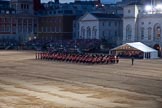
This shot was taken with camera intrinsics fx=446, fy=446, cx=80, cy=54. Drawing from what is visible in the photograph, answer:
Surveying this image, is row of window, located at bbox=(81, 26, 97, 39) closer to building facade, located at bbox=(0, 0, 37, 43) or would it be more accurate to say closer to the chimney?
building facade, located at bbox=(0, 0, 37, 43)

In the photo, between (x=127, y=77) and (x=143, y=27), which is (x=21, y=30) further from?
(x=127, y=77)

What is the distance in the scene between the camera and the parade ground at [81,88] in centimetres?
3466

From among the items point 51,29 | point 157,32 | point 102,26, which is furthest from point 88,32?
point 157,32

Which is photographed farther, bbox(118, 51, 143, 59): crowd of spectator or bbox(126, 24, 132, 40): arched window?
bbox(126, 24, 132, 40): arched window

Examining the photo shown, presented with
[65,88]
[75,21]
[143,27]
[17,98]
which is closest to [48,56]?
[143,27]

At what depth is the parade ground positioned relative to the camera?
114ft

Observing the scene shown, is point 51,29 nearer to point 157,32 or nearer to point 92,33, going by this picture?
point 92,33

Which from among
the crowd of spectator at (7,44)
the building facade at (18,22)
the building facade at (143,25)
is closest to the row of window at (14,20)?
the building facade at (18,22)

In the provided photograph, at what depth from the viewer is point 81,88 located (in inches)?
1688

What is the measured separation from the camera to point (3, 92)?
40.1 metres

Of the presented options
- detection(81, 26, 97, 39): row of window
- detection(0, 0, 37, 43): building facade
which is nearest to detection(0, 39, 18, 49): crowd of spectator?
detection(0, 0, 37, 43): building facade

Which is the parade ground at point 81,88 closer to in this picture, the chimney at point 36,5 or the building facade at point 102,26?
the building facade at point 102,26

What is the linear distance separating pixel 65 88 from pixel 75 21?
101 meters

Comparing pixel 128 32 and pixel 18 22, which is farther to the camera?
pixel 18 22
